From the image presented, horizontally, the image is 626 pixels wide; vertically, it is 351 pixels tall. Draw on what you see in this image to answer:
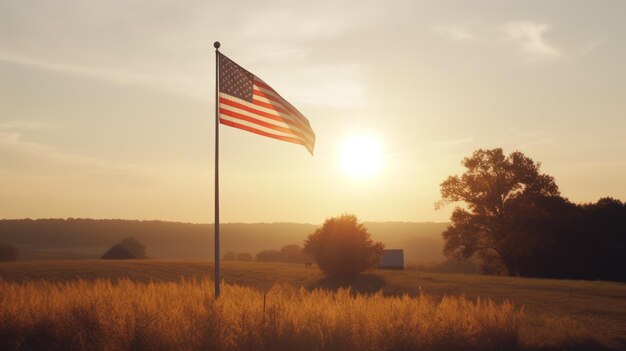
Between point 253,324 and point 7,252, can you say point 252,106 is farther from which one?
point 7,252

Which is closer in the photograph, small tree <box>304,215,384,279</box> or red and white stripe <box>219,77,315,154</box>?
red and white stripe <box>219,77,315,154</box>

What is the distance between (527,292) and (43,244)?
122258 millimetres

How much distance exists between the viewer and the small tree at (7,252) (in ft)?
269

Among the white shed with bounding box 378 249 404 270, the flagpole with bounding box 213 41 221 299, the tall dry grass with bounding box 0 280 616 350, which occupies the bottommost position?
the white shed with bounding box 378 249 404 270

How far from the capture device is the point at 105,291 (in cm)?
1798

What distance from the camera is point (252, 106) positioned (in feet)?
58.5

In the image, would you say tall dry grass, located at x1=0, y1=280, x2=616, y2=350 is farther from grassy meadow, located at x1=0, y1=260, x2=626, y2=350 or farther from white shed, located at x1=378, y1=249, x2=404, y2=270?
white shed, located at x1=378, y1=249, x2=404, y2=270

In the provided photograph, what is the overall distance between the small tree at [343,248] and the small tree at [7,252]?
2156 inches

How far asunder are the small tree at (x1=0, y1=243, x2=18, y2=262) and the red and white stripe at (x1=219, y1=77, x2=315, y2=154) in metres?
75.2

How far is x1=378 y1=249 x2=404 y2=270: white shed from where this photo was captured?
62.3 meters

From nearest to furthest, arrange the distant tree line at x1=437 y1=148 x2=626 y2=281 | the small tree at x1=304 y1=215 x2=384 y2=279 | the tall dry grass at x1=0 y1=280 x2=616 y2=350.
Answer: the tall dry grass at x1=0 y1=280 x2=616 y2=350 < the small tree at x1=304 y1=215 x2=384 y2=279 < the distant tree line at x1=437 y1=148 x2=626 y2=281

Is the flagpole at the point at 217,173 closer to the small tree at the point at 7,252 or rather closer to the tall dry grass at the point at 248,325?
the tall dry grass at the point at 248,325

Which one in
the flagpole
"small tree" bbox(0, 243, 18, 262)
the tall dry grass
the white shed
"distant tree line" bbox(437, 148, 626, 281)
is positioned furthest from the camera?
"small tree" bbox(0, 243, 18, 262)

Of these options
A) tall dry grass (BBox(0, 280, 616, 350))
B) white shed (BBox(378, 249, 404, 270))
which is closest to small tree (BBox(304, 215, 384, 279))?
white shed (BBox(378, 249, 404, 270))
